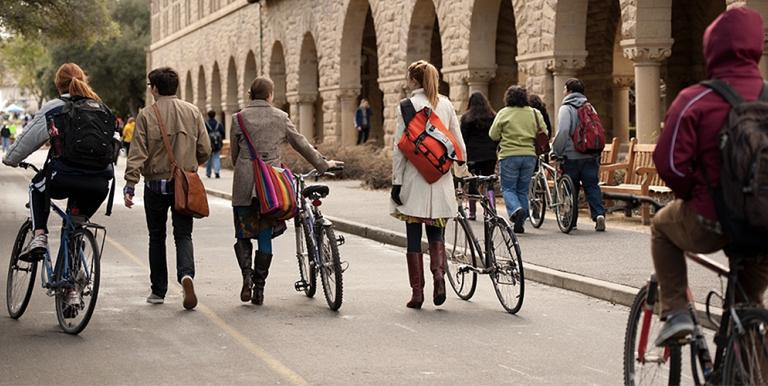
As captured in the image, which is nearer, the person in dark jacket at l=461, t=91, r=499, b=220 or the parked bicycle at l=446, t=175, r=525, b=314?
the parked bicycle at l=446, t=175, r=525, b=314

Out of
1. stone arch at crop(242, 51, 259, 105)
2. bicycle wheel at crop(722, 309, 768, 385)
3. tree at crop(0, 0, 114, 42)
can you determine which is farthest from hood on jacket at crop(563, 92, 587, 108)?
stone arch at crop(242, 51, 259, 105)

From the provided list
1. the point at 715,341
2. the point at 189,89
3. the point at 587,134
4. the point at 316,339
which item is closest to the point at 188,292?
the point at 316,339

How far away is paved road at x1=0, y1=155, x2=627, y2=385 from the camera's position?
7383 mm

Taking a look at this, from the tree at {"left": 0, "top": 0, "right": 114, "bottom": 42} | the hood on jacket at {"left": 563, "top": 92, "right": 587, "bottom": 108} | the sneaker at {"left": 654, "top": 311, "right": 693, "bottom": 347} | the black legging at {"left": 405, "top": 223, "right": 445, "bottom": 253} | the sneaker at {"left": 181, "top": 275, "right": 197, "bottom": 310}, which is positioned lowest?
the sneaker at {"left": 181, "top": 275, "right": 197, "bottom": 310}

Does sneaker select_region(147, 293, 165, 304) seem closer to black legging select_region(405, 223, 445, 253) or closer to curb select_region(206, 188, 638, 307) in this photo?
black legging select_region(405, 223, 445, 253)

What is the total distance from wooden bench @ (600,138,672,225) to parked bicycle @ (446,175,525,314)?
566cm

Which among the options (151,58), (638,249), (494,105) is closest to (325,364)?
(638,249)

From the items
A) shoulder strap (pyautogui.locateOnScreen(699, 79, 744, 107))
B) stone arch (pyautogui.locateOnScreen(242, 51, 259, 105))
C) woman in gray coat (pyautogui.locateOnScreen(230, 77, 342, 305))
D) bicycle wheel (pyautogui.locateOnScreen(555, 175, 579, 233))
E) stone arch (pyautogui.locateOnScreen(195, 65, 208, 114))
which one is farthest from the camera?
stone arch (pyautogui.locateOnScreen(195, 65, 208, 114))

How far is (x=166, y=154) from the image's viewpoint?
32.0ft

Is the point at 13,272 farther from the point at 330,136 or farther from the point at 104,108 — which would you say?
the point at 330,136

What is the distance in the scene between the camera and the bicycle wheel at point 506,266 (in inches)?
378

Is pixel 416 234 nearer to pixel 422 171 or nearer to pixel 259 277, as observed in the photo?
pixel 422 171

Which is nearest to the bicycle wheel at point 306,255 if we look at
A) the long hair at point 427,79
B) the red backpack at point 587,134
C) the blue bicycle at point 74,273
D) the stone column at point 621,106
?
the long hair at point 427,79

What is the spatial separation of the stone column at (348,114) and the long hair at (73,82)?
26.4 m
